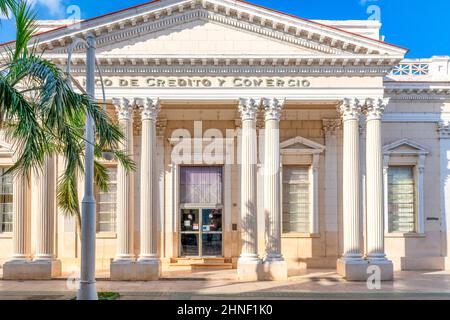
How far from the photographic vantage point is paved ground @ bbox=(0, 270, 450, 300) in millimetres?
16453

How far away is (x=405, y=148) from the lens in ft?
79.0

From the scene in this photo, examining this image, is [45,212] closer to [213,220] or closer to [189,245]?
[189,245]

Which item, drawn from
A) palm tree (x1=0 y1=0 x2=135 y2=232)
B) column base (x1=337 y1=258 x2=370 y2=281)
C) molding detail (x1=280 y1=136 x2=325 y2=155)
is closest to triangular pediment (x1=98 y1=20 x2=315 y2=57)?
molding detail (x1=280 y1=136 x2=325 y2=155)

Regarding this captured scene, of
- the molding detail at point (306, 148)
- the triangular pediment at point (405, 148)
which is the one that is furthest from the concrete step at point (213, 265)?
the triangular pediment at point (405, 148)

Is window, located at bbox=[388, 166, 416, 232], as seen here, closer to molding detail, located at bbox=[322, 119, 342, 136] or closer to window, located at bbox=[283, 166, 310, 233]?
molding detail, located at bbox=[322, 119, 342, 136]

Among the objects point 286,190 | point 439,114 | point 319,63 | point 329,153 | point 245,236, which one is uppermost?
point 319,63

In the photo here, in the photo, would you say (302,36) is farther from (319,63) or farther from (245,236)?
(245,236)

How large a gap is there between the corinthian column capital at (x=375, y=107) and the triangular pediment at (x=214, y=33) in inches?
63.9

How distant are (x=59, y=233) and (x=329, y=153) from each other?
1268cm

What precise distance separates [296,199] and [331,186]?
169cm

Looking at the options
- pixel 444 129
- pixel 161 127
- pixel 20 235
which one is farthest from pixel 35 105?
pixel 444 129
